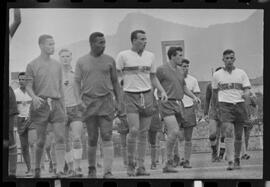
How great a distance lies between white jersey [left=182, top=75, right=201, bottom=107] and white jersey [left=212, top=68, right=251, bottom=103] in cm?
13

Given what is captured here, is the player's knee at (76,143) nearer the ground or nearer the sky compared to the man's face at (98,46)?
nearer the ground

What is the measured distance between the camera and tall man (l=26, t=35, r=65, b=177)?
5.41 meters

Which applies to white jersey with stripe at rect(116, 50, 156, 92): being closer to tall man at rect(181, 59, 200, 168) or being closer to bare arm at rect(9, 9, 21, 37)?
tall man at rect(181, 59, 200, 168)

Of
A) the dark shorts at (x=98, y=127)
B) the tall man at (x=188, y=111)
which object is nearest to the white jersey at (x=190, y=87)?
the tall man at (x=188, y=111)

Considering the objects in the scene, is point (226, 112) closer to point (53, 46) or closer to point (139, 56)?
point (139, 56)

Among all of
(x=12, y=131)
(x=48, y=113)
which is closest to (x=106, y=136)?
(x=48, y=113)

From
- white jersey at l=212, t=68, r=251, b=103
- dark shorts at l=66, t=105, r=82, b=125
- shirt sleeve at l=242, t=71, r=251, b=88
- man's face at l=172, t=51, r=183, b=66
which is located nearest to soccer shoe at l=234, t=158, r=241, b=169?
white jersey at l=212, t=68, r=251, b=103

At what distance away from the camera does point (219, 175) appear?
5.44 m

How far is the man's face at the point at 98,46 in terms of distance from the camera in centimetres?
538

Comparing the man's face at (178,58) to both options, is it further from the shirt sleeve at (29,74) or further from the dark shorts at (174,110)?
the shirt sleeve at (29,74)

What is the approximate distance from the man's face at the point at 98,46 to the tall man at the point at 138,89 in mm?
137

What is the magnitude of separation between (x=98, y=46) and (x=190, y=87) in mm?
743

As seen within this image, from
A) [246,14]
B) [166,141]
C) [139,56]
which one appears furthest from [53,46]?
[246,14]

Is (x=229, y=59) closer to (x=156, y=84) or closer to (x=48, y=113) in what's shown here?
(x=156, y=84)
